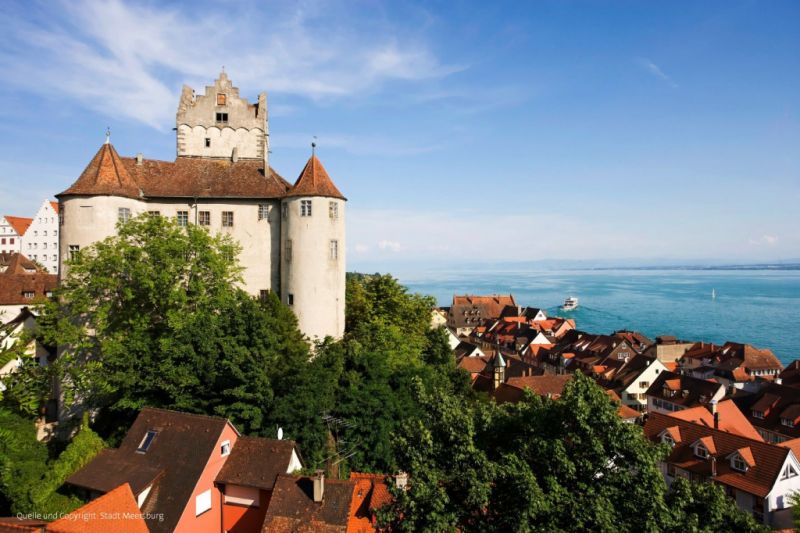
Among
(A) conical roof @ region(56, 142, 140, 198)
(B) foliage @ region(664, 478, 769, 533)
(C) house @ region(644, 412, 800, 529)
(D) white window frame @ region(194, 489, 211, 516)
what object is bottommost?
(C) house @ region(644, 412, 800, 529)

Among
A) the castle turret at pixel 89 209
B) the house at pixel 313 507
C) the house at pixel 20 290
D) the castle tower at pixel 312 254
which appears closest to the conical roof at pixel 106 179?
the castle turret at pixel 89 209

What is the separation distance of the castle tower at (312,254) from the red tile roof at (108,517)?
15.6 meters

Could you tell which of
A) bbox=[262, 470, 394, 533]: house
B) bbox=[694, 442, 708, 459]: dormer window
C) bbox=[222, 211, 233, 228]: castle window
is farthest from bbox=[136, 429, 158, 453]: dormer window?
bbox=[694, 442, 708, 459]: dormer window

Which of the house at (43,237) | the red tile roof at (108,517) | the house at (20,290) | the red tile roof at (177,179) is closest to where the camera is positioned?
the red tile roof at (108,517)

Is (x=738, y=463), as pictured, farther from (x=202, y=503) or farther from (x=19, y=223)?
(x=19, y=223)

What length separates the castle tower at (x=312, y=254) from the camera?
32.8 meters

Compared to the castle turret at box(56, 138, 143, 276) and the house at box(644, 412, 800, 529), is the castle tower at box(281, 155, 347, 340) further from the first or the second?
the house at box(644, 412, 800, 529)

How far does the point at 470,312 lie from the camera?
11631cm

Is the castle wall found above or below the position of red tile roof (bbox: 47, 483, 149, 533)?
above

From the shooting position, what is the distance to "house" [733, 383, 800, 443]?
42875 millimetres

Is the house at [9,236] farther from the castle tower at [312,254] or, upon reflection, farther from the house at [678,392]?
the house at [678,392]

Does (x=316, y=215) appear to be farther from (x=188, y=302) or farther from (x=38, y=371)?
(x=38, y=371)

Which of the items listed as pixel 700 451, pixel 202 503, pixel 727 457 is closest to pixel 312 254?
pixel 202 503

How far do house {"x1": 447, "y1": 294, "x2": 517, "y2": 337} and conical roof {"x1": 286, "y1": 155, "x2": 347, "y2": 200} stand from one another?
79260mm
